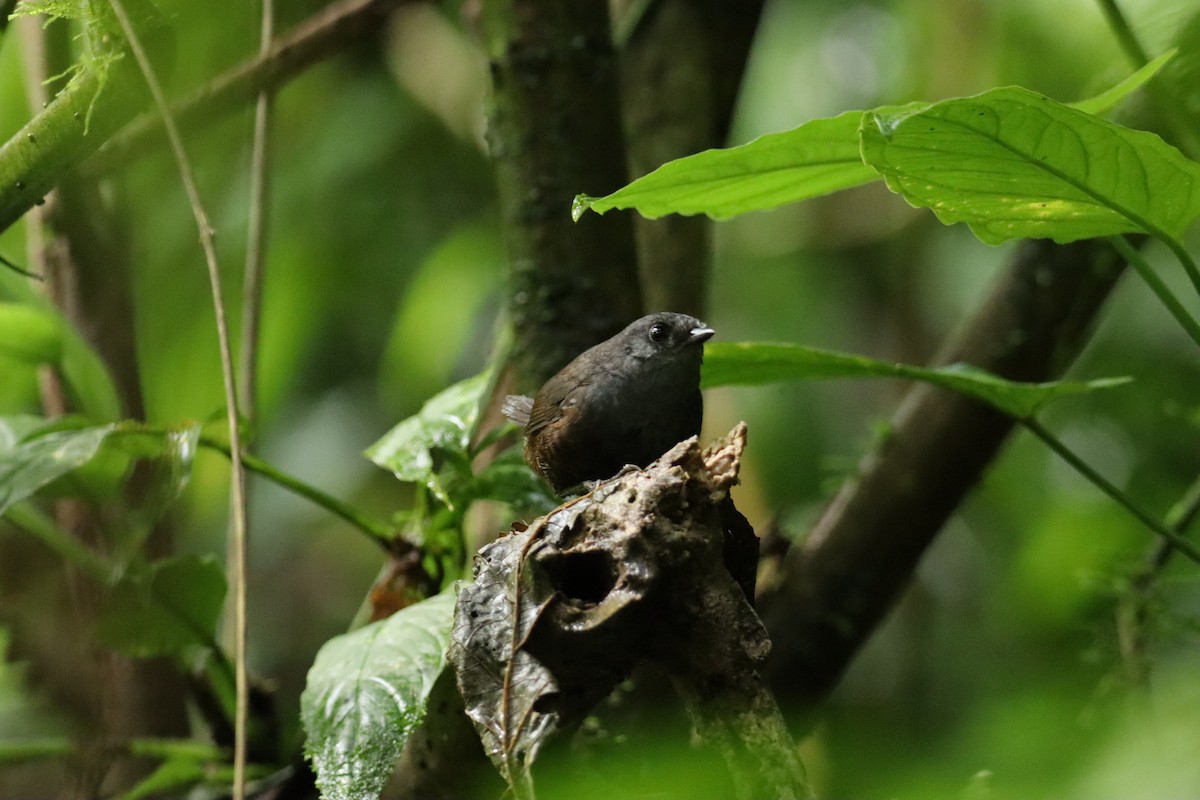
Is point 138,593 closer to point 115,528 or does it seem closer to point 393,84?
point 115,528

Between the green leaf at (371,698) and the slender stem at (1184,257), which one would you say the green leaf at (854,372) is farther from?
the green leaf at (371,698)

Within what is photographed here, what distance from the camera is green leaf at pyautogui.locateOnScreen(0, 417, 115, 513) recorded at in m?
2.08

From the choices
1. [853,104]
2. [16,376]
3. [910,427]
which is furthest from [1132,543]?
[16,376]

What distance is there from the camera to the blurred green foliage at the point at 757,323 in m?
4.40

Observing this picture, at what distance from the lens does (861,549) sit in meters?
3.17

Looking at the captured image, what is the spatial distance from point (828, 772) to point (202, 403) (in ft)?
10.4

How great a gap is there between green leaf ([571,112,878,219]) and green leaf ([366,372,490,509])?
0.63 m

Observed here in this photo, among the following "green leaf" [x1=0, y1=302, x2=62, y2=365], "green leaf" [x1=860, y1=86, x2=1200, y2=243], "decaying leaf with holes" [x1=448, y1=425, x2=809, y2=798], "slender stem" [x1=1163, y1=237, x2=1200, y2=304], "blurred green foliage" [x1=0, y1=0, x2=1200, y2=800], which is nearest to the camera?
"decaying leaf with holes" [x1=448, y1=425, x2=809, y2=798]

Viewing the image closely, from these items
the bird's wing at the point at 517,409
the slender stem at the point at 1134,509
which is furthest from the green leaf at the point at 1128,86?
the bird's wing at the point at 517,409

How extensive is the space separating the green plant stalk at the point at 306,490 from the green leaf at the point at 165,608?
259 mm

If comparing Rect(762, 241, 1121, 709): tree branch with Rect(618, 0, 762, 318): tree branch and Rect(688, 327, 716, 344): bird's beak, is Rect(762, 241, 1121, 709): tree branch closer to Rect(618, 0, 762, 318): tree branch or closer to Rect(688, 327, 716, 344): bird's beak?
Rect(618, 0, 762, 318): tree branch

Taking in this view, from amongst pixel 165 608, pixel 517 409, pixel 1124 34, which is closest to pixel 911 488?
pixel 517 409

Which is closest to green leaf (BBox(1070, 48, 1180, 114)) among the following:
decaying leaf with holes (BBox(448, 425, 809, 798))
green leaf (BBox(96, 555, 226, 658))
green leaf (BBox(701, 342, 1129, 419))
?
green leaf (BBox(701, 342, 1129, 419))

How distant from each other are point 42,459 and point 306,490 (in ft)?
1.78
